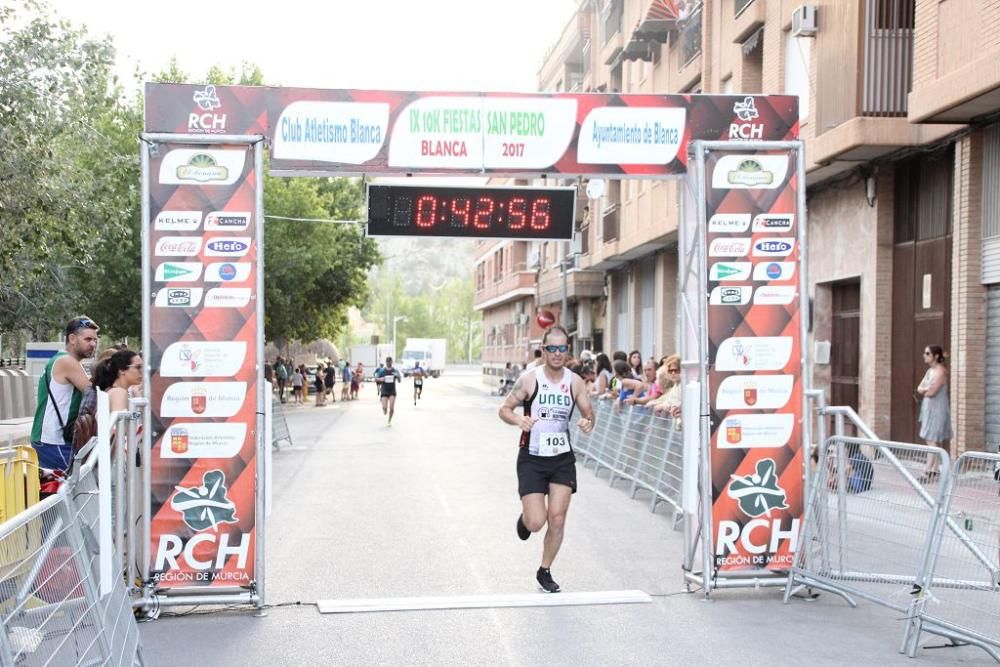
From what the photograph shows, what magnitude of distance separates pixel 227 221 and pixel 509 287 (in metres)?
53.4

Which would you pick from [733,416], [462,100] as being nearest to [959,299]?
[733,416]

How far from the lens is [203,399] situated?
306 inches

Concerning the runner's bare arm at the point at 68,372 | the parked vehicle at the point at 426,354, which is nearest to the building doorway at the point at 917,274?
the runner's bare arm at the point at 68,372

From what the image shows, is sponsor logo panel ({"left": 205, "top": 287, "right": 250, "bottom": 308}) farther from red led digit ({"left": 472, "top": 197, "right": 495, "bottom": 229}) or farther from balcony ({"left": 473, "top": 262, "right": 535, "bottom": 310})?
balcony ({"left": 473, "top": 262, "right": 535, "bottom": 310})

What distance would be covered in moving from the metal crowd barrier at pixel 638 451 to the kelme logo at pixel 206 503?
528 centimetres

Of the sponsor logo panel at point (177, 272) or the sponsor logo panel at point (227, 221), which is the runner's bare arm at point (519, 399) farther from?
the sponsor logo panel at point (177, 272)

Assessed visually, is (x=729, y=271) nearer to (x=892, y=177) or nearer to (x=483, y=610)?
(x=483, y=610)

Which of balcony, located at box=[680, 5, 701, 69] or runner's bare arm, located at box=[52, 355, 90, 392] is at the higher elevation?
balcony, located at box=[680, 5, 701, 69]

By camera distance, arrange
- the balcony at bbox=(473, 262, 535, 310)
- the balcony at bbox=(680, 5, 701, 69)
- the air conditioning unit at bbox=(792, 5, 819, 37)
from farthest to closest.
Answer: the balcony at bbox=(473, 262, 535, 310) < the balcony at bbox=(680, 5, 701, 69) < the air conditioning unit at bbox=(792, 5, 819, 37)

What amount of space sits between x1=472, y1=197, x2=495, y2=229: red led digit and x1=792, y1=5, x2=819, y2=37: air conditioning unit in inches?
443

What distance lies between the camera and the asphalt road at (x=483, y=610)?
647 centimetres

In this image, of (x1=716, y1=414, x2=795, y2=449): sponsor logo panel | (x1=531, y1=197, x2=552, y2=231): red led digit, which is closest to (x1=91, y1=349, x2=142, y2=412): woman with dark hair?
(x1=531, y1=197, x2=552, y2=231): red led digit

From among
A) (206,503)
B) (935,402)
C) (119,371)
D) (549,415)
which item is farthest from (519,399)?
(935,402)

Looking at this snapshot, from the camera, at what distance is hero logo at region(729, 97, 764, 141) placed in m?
8.48
